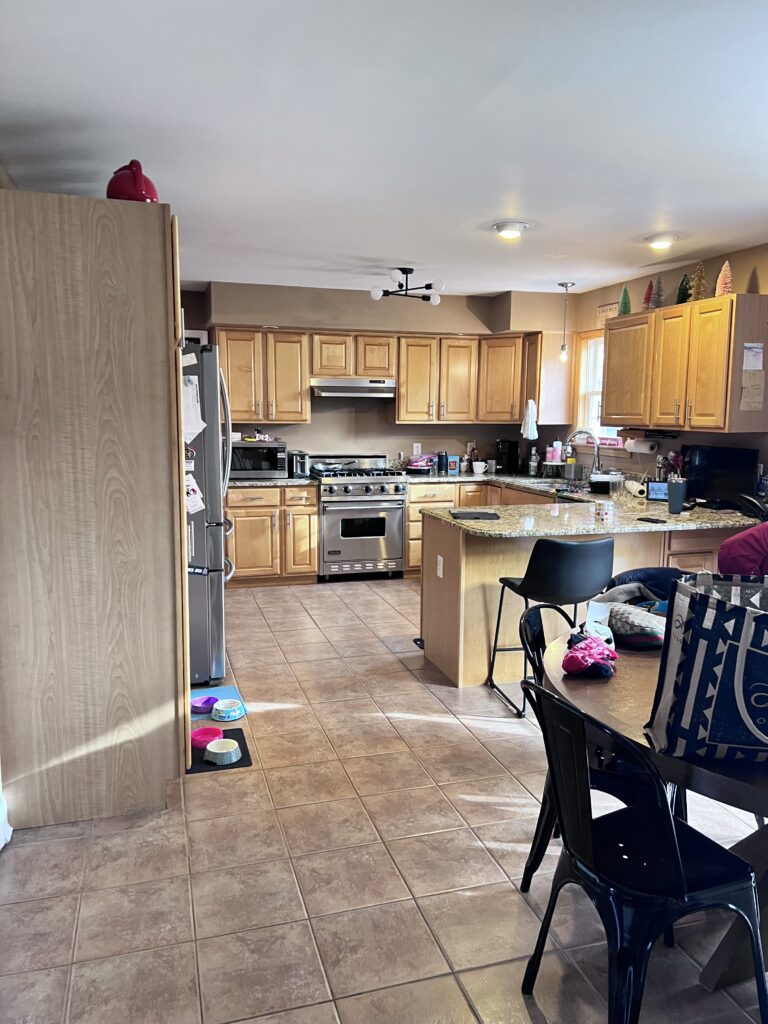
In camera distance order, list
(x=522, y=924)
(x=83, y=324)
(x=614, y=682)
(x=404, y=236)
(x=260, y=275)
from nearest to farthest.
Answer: (x=614, y=682) < (x=522, y=924) < (x=83, y=324) < (x=404, y=236) < (x=260, y=275)

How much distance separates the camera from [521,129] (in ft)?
9.36

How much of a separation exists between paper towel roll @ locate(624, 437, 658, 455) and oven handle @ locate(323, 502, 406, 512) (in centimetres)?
195

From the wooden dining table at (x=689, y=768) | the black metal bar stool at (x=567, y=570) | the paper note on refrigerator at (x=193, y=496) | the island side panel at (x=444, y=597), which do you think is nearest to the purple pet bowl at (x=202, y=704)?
the paper note on refrigerator at (x=193, y=496)

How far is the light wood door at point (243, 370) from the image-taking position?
6.45 metres

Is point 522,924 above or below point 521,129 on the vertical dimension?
below

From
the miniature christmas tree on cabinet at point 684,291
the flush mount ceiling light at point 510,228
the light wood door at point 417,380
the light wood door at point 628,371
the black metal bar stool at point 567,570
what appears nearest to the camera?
the black metal bar stool at point 567,570

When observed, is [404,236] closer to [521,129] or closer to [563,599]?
[521,129]

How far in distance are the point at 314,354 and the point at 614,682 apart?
513cm

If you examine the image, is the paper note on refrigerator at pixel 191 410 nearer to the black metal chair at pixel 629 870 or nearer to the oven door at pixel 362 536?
the black metal chair at pixel 629 870

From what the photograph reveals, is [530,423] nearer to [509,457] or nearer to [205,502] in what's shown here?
[509,457]

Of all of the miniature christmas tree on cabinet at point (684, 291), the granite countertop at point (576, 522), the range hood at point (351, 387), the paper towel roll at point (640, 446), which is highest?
the miniature christmas tree on cabinet at point (684, 291)

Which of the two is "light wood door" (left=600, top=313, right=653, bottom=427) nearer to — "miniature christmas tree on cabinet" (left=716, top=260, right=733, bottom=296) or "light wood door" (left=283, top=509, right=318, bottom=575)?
"miniature christmas tree on cabinet" (left=716, top=260, right=733, bottom=296)

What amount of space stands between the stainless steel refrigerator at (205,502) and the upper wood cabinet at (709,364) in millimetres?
2853

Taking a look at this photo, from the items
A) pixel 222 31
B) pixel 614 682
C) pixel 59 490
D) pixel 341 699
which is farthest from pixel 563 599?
pixel 222 31
